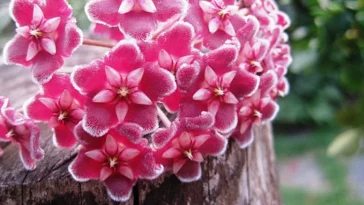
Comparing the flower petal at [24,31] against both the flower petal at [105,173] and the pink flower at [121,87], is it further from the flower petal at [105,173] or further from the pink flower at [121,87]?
the flower petal at [105,173]

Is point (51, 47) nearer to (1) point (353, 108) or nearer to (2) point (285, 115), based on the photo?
(1) point (353, 108)

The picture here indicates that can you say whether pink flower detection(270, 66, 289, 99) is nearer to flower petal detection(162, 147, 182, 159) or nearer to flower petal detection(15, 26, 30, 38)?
flower petal detection(162, 147, 182, 159)

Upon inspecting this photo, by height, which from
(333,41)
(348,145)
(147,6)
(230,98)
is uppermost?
(147,6)

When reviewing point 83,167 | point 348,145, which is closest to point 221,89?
point 83,167

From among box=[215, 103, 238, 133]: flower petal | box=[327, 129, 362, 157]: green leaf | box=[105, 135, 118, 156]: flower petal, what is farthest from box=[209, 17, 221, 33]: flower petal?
box=[327, 129, 362, 157]: green leaf

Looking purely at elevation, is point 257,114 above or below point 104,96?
below

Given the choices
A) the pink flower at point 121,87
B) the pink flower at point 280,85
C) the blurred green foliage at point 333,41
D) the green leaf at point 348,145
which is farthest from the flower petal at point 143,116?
the green leaf at point 348,145

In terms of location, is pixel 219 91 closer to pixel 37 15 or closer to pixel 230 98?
pixel 230 98
